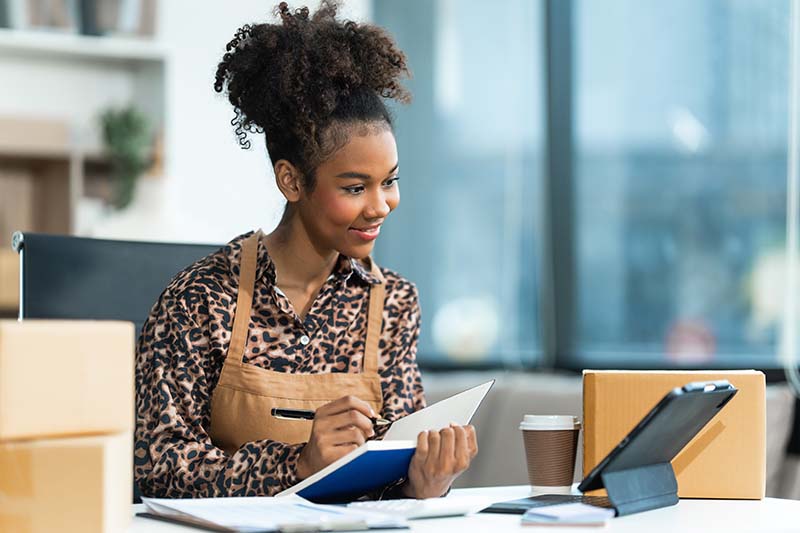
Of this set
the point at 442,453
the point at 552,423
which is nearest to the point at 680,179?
the point at 552,423

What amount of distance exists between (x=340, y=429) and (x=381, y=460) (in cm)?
10

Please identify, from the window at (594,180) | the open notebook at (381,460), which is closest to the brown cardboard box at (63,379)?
the open notebook at (381,460)

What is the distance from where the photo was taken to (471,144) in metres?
3.73

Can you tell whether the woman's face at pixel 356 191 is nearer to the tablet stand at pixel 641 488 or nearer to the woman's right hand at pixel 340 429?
the woman's right hand at pixel 340 429

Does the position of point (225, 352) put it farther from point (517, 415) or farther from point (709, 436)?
point (517, 415)

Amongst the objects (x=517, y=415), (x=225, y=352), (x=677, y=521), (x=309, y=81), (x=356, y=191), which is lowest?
(x=517, y=415)

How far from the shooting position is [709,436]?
1.42 metres

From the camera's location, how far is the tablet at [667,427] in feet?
3.90

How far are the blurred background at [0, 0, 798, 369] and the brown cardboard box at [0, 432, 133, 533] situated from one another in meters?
2.26

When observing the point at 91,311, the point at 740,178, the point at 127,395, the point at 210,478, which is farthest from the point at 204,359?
the point at 740,178

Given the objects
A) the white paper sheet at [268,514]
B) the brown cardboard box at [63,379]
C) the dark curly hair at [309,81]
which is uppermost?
the dark curly hair at [309,81]

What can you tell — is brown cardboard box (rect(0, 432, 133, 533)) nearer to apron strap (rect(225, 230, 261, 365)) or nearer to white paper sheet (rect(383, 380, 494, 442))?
white paper sheet (rect(383, 380, 494, 442))

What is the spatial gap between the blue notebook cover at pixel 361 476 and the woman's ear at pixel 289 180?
0.53 m

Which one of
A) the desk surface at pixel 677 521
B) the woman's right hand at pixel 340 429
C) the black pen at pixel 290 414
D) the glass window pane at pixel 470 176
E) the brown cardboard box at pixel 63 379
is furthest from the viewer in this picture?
the glass window pane at pixel 470 176
